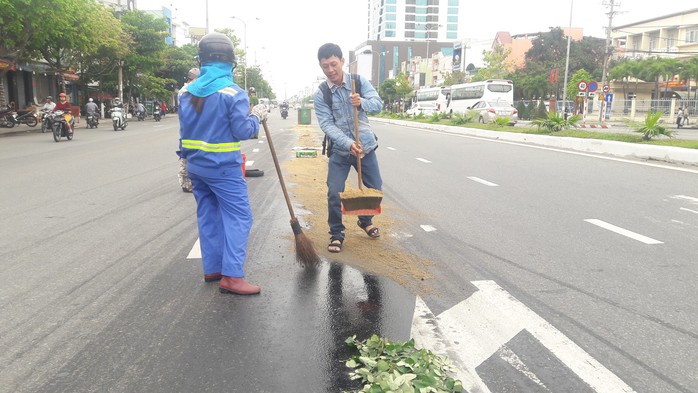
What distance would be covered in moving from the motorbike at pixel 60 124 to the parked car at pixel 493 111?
23.3 m

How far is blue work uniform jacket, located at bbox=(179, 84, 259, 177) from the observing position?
12.2ft

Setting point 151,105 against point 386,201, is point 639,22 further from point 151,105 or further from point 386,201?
point 386,201

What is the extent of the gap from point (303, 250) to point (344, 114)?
1346 millimetres

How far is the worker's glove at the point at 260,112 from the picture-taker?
4120 mm

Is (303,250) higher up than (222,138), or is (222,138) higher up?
(222,138)

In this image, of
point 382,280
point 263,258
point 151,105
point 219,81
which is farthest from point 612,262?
point 151,105

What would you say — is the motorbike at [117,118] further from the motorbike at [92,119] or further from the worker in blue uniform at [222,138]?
the worker in blue uniform at [222,138]

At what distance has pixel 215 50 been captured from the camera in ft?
12.4

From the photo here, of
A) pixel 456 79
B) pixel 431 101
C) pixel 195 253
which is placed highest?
pixel 456 79

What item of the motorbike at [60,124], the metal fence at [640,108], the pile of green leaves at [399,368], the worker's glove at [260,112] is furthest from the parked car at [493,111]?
the pile of green leaves at [399,368]

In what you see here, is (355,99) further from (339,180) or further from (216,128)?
(216,128)

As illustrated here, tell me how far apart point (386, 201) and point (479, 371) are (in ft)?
16.8

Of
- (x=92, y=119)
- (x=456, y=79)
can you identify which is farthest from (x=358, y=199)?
(x=456, y=79)

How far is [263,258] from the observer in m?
4.82
